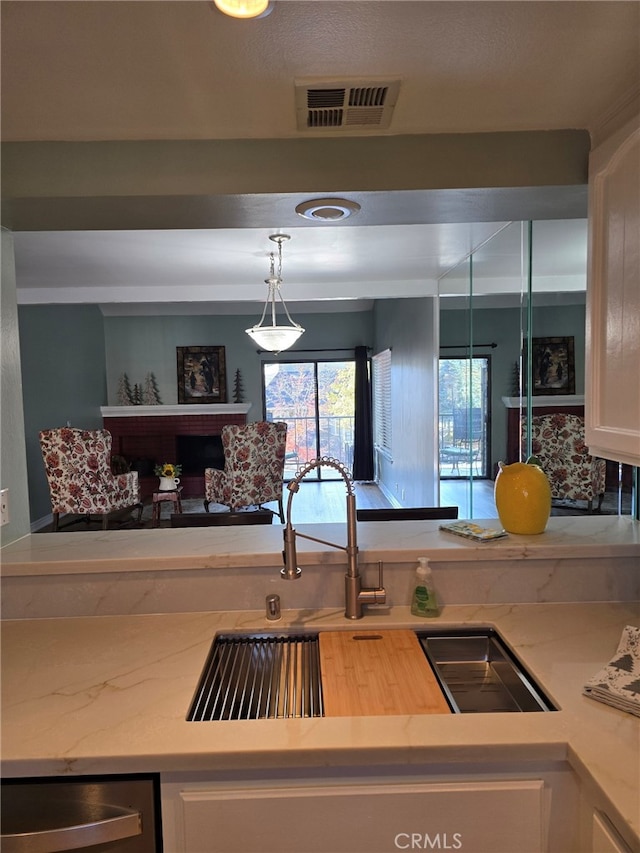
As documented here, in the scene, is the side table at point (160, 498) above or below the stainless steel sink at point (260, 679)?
below

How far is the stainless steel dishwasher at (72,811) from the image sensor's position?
38.4 inches

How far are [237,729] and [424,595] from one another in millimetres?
640

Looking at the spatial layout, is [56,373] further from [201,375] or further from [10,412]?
[10,412]

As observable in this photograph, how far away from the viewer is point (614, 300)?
51.5 inches

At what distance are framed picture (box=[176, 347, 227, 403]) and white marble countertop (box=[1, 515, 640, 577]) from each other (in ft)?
20.4

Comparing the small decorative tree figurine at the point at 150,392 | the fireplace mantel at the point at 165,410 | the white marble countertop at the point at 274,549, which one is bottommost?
the white marble countertop at the point at 274,549

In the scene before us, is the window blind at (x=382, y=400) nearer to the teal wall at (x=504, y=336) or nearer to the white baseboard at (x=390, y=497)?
the white baseboard at (x=390, y=497)

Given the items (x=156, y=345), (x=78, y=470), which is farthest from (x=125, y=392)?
(x=78, y=470)

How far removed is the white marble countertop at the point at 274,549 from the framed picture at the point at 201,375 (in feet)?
20.4

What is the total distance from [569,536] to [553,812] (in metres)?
0.80

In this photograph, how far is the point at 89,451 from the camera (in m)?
4.69

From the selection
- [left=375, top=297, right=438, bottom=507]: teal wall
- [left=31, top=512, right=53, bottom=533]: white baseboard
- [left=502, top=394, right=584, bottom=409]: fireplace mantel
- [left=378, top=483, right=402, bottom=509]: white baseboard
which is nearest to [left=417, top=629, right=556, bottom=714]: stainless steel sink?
[left=502, top=394, right=584, bottom=409]: fireplace mantel

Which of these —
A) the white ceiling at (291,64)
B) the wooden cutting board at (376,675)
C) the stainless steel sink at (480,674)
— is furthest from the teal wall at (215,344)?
the wooden cutting board at (376,675)

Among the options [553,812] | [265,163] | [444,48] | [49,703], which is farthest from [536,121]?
[49,703]
